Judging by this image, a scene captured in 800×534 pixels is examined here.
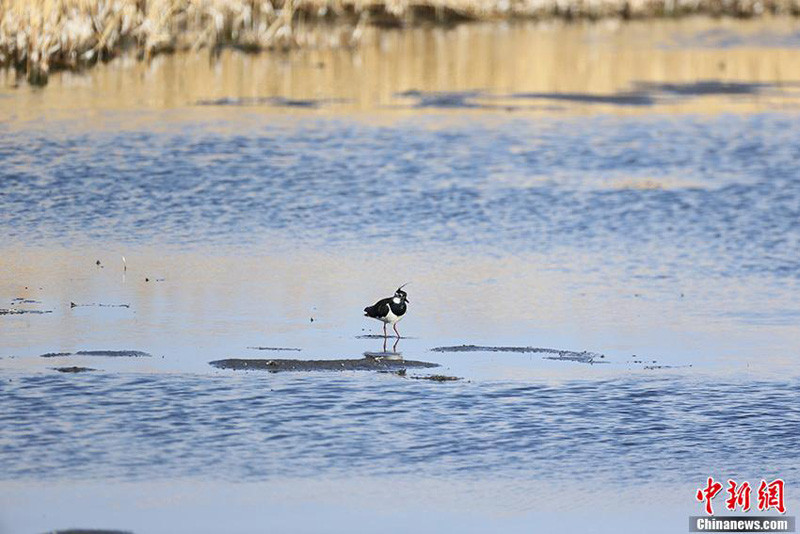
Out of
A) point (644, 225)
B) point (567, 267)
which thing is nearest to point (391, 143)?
point (644, 225)

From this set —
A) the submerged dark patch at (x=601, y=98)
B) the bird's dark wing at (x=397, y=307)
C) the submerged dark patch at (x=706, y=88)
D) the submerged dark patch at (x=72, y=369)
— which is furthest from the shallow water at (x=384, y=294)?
the submerged dark patch at (x=706, y=88)

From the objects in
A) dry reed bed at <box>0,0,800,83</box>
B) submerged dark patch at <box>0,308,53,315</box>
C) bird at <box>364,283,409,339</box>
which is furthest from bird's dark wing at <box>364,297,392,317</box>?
dry reed bed at <box>0,0,800,83</box>

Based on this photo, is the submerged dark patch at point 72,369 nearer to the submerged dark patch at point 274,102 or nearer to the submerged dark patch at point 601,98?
the submerged dark patch at point 274,102

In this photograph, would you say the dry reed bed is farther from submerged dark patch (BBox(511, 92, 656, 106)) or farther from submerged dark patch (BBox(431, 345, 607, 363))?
submerged dark patch (BBox(431, 345, 607, 363))

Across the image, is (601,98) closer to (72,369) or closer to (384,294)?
(384,294)

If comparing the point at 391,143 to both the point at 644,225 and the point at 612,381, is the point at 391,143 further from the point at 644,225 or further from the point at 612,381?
the point at 612,381

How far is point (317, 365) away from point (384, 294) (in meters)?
2.73

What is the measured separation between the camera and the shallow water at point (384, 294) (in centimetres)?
902

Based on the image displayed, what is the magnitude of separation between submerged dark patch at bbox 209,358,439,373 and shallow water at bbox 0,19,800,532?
0.56 ft

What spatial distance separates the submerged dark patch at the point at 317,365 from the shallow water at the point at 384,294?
0.17 metres

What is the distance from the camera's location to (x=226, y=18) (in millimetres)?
39562

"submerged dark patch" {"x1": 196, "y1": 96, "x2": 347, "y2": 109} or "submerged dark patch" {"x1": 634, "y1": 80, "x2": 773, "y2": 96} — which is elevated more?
"submerged dark patch" {"x1": 634, "y1": 80, "x2": 773, "y2": 96}

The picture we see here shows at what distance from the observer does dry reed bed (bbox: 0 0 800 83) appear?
97.2 feet

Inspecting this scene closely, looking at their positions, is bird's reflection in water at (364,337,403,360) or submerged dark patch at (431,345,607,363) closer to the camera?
bird's reflection in water at (364,337,403,360)
